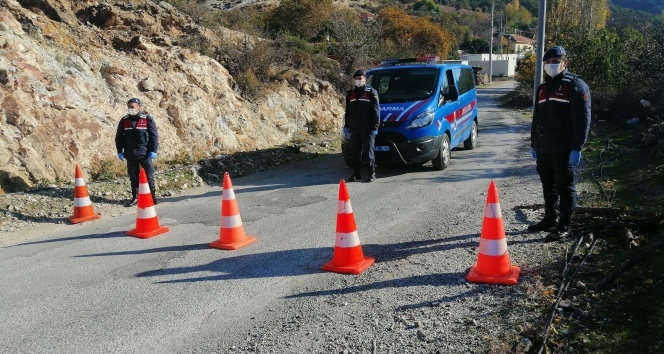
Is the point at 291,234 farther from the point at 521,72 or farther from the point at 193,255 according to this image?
the point at 521,72

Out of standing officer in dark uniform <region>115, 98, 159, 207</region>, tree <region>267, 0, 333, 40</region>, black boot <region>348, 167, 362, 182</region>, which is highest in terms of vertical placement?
tree <region>267, 0, 333, 40</region>

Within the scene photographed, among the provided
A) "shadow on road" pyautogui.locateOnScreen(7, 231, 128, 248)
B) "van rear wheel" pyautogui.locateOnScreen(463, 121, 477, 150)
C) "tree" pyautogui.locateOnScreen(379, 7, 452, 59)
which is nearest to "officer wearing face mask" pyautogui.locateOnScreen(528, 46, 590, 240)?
"shadow on road" pyautogui.locateOnScreen(7, 231, 128, 248)

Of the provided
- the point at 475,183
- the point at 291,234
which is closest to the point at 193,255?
the point at 291,234

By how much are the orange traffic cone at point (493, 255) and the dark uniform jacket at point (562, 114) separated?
1.28 m

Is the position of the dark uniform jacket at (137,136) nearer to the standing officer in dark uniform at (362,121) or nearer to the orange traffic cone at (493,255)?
the standing officer in dark uniform at (362,121)

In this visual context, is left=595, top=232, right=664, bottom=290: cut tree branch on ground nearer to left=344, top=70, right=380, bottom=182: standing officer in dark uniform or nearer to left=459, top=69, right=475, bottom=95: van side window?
left=344, top=70, right=380, bottom=182: standing officer in dark uniform

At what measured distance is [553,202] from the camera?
19.2ft

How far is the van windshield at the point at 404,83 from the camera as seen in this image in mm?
10391

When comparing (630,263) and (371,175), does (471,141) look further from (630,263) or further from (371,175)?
(630,263)

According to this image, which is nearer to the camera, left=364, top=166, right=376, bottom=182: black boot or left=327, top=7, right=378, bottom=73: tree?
left=364, top=166, right=376, bottom=182: black boot

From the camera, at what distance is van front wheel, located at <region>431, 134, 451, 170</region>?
10164mm

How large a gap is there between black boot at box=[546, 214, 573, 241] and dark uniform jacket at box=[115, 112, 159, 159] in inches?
242

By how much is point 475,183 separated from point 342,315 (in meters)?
5.49

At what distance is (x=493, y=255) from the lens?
185 inches
